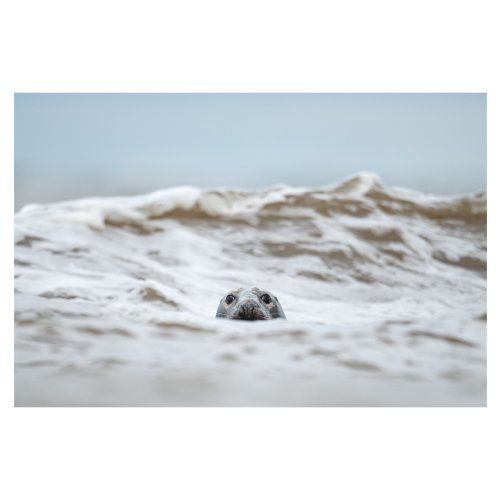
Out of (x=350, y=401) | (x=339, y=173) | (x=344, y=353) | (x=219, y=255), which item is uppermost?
(x=339, y=173)

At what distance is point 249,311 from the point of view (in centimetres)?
369

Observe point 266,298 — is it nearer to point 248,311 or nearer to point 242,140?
point 248,311

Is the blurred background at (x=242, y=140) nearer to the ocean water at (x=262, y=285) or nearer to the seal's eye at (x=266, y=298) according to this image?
the ocean water at (x=262, y=285)

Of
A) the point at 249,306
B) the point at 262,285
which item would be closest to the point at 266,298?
the point at 249,306

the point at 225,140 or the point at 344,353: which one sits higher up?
the point at 225,140

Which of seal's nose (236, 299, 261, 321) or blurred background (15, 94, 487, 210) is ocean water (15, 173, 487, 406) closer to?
seal's nose (236, 299, 261, 321)

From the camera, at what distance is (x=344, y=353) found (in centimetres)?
310

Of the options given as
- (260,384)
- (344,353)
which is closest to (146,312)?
(260,384)

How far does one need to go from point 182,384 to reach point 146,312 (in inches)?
31.6

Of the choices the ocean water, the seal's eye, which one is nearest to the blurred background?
the ocean water

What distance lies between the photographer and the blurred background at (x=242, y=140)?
3.79m

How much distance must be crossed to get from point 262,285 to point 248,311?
8.53 feet

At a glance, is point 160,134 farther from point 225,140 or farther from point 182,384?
point 182,384

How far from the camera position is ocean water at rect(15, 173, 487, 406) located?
305 centimetres
